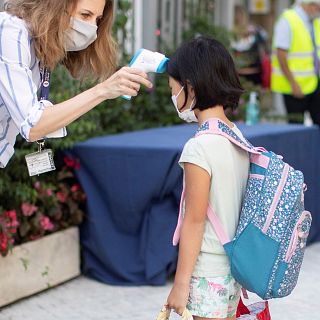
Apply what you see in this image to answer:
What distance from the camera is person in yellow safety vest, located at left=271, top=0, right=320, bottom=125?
22.7 ft

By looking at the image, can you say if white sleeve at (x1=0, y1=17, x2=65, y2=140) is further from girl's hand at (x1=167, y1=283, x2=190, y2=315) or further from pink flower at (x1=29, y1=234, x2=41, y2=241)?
pink flower at (x1=29, y1=234, x2=41, y2=241)

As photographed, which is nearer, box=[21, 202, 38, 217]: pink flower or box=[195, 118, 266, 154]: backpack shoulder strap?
box=[195, 118, 266, 154]: backpack shoulder strap

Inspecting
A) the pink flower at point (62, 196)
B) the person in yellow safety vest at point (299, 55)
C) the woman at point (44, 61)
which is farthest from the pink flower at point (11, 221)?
the person in yellow safety vest at point (299, 55)

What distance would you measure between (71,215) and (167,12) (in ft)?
10.3

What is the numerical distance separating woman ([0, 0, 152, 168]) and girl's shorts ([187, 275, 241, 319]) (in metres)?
0.67

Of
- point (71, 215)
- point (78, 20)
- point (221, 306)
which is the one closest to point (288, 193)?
point (221, 306)

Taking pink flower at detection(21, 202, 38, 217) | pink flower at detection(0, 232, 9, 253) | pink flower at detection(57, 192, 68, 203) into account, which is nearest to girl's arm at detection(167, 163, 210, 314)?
pink flower at detection(0, 232, 9, 253)

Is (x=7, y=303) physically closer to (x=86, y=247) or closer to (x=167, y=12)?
(x=86, y=247)

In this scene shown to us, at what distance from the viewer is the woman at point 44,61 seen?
2.75 meters

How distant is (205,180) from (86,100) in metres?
0.46

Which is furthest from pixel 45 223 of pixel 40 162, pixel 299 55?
pixel 299 55

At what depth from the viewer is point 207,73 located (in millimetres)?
2826

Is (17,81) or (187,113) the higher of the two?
(17,81)

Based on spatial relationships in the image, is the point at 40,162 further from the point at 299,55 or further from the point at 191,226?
the point at 299,55
